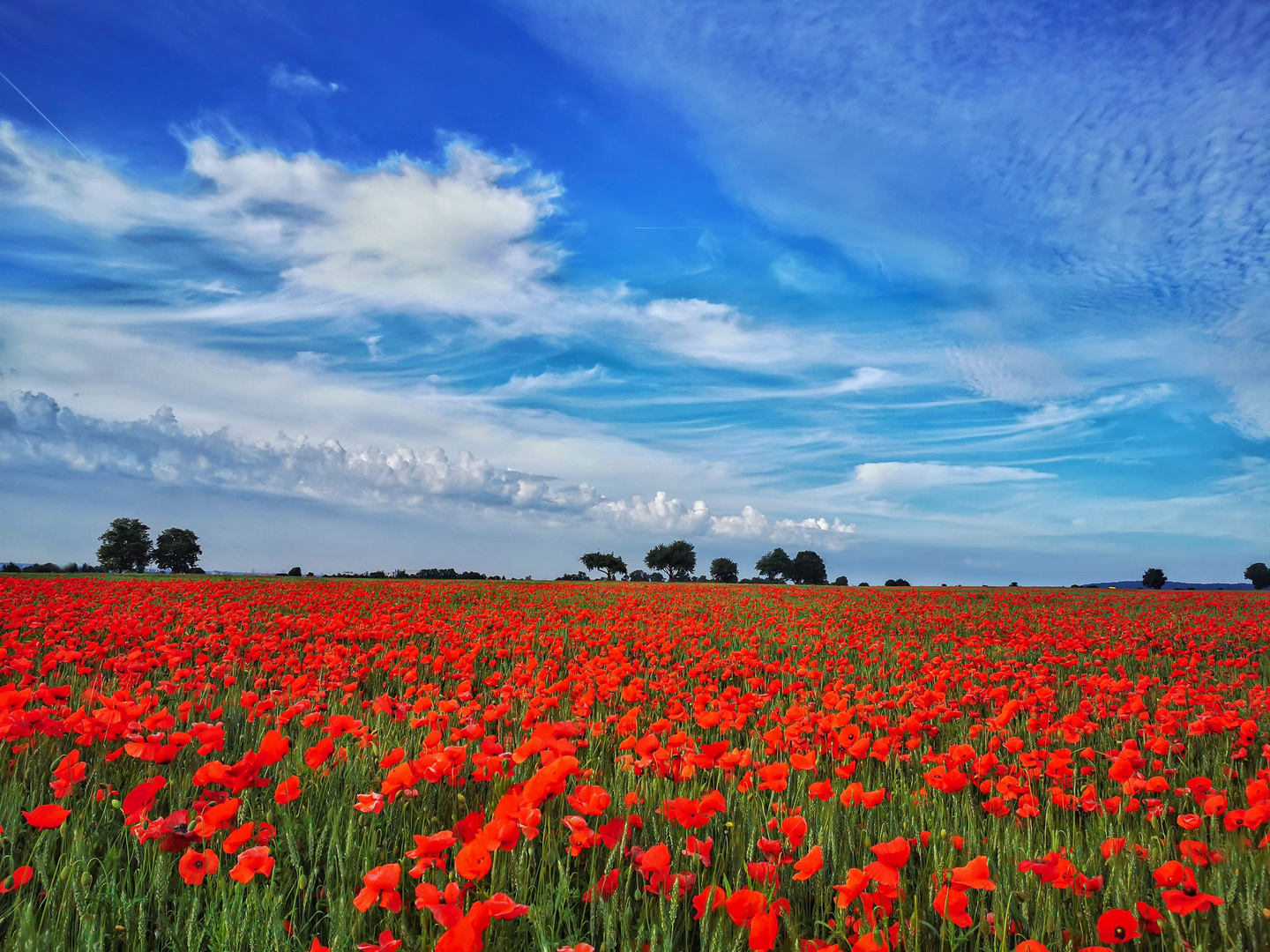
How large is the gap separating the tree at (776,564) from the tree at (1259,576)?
2023 inches

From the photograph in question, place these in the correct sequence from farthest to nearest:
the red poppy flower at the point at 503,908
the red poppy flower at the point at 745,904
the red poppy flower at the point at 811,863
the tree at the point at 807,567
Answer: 1. the tree at the point at 807,567
2. the red poppy flower at the point at 811,863
3. the red poppy flower at the point at 745,904
4. the red poppy flower at the point at 503,908

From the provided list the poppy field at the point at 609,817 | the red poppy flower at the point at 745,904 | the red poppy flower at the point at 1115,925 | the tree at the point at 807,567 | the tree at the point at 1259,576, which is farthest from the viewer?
the tree at the point at 807,567

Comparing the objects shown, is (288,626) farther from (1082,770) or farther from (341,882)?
(1082,770)

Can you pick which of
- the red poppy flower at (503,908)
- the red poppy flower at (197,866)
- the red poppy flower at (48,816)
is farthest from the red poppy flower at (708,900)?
the red poppy flower at (48,816)

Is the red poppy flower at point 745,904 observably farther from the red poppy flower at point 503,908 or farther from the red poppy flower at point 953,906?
the red poppy flower at point 953,906

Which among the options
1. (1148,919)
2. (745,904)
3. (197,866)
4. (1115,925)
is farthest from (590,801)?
(1148,919)

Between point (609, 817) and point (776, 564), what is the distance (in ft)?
333

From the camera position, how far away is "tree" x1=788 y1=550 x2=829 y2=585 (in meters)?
95.8

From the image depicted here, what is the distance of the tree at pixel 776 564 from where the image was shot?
A: 10144cm

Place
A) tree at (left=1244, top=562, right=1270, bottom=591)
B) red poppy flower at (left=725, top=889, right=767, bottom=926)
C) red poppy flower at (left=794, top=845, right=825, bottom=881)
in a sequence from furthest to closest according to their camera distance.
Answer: tree at (left=1244, top=562, right=1270, bottom=591) < red poppy flower at (left=794, top=845, right=825, bottom=881) < red poppy flower at (left=725, top=889, right=767, bottom=926)

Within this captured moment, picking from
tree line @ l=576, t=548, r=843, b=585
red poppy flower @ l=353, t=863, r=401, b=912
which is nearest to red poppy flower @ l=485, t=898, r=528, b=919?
red poppy flower @ l=353, t=863, r=401, b=912

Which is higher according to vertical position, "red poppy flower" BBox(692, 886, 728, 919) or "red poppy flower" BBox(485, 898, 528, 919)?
"red poppy flower" BBox(485, 898, 528, 919)

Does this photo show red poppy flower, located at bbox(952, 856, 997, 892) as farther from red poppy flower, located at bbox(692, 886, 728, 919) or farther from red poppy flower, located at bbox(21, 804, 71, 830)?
red poppy flower, located at bbox(21, 804, 71, 830)

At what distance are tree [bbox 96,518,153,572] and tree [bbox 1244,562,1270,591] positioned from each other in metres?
124
